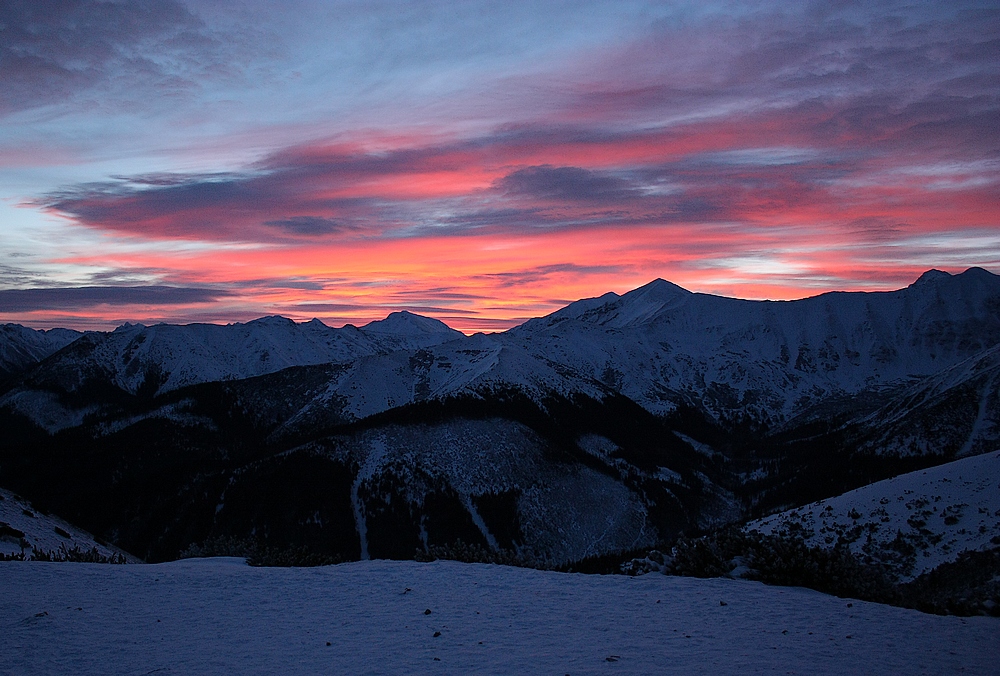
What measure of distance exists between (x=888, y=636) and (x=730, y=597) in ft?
11.5

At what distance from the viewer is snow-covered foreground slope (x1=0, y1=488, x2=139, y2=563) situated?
23.8 m

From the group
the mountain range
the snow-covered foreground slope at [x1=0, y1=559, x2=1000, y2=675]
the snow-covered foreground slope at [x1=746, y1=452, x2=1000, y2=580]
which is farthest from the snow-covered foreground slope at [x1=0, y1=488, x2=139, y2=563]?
the mountain range

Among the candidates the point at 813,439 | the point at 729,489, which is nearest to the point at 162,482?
the point at 729,489

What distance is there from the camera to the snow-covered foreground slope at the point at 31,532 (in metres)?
23.8

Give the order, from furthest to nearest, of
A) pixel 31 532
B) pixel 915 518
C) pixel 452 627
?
pixel 915 518, pixel 31 532, pixel 452 627

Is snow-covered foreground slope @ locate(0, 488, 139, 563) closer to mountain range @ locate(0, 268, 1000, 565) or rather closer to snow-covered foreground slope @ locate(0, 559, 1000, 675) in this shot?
snow-covered foreground slope @ locate(0, 559, 1000, 675)

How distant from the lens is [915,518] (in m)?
40.9

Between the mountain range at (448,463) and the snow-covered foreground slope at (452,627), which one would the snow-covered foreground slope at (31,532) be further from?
the mountain range at (448,463)

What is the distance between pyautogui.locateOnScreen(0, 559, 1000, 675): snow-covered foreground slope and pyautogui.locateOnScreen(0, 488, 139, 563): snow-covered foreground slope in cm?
811

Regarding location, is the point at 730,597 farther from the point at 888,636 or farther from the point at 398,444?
the point at 398,444

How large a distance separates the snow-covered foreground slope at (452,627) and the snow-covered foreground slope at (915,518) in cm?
2682

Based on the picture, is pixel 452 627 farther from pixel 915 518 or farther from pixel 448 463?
pixel 448 463

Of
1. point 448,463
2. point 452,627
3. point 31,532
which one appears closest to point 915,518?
point 452,627

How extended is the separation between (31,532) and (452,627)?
78.9ft
